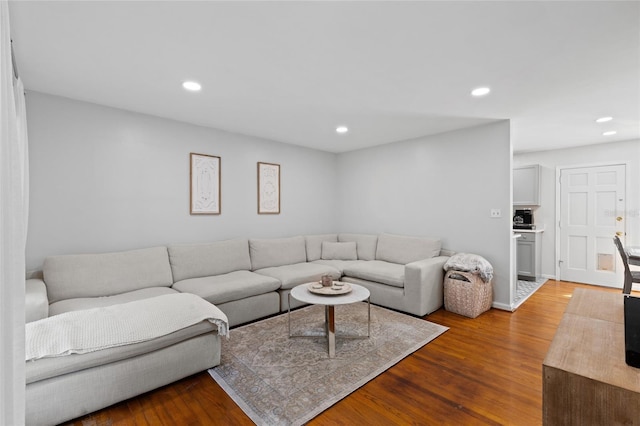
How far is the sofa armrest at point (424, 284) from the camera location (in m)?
3.37

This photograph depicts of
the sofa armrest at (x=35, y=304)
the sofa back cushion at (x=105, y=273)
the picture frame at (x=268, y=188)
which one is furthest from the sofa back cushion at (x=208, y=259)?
the sofa armrest at (x=35, y=304)

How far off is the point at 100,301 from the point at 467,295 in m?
3.77

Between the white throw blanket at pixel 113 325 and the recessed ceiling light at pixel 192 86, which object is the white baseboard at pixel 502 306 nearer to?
the white throw blanket at pixel 113 325

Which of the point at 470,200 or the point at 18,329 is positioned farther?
the point at 470,200

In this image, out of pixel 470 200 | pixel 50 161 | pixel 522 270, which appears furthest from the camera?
pixel 522 270

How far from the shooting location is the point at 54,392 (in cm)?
167

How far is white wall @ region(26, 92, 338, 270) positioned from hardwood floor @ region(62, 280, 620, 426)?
185cm

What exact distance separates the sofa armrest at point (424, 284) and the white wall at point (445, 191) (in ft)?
2.30

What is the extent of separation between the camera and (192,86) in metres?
2.61

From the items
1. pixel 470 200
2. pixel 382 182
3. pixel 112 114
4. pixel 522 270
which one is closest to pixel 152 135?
pixel 112 114

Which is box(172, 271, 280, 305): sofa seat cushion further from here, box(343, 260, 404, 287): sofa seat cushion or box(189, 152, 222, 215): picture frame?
box(343, 260, 404, 287): sofa seat cushion

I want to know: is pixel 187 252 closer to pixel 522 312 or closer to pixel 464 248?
pixel 464 248

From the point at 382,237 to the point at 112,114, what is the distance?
3.84m

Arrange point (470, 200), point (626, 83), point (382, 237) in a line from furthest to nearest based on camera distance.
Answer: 1. point (382, 237)
2. point (470, 200)
3. point (626, 83)
